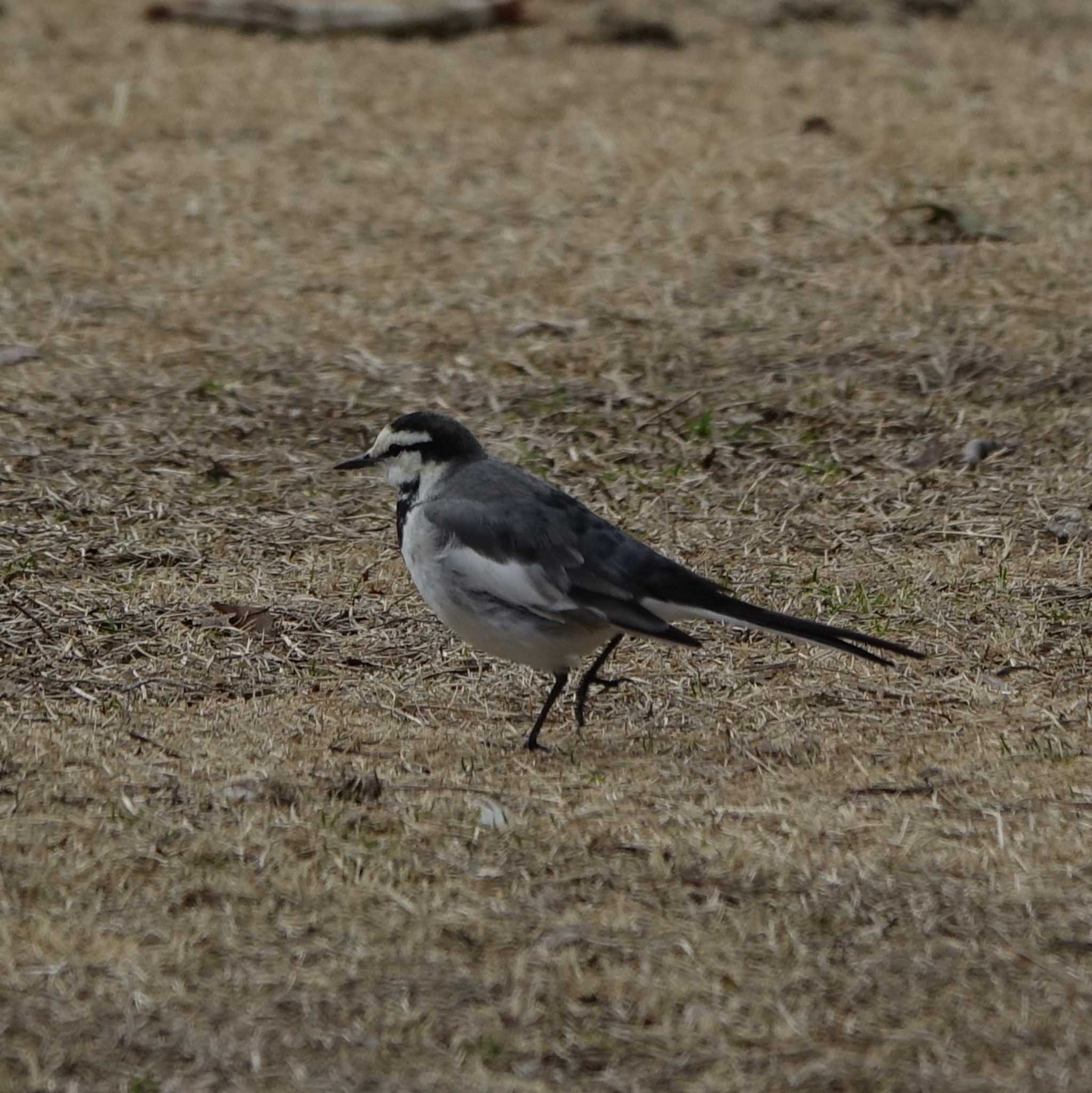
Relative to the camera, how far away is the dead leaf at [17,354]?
8367 mm

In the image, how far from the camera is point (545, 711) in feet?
18.2

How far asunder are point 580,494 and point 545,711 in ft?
6.72

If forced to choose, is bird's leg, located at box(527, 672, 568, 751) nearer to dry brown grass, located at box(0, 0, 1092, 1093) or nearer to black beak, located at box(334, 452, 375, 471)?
dry brown grass, located at box(0, 0, 1092, 1093)

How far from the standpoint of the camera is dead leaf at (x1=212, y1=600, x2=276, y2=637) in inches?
249

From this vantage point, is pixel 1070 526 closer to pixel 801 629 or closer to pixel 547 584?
pixel 801 629

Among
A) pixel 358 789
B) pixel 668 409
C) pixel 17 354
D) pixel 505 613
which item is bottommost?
pixel 17 354

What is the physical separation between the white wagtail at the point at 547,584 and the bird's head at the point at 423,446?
11cm

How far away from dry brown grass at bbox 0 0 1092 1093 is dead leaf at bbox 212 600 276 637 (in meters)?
0.08

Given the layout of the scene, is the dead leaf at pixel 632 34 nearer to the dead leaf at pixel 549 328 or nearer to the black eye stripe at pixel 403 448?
the dead leaf at pixel 549 328

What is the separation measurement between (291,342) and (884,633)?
3.43 m

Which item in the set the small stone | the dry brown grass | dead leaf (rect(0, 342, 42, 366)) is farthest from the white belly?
dead leaf (rect(0, 342, 42, 366))

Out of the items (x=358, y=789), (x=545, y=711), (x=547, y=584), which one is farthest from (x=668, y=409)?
(x=358, y=789)

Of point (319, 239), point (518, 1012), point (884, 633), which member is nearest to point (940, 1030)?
point (518, 1012)

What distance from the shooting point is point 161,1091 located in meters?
3.66
